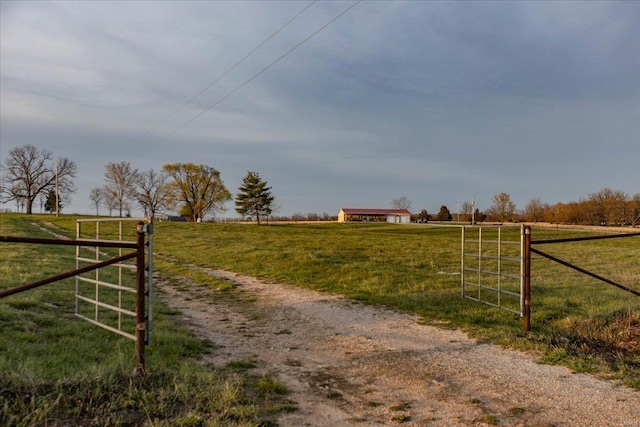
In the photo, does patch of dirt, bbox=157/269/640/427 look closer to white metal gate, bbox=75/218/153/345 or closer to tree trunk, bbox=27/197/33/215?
white metal gate, bbox=75/218/153/345

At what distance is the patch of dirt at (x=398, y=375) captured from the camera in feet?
11.9

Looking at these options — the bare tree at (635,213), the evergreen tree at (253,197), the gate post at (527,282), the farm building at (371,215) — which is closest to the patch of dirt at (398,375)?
the gate post at (527,282)

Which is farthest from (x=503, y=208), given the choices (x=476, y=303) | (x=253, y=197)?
(x=476, y=303)

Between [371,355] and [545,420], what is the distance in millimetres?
2289

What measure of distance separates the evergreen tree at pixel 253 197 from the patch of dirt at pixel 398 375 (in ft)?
178

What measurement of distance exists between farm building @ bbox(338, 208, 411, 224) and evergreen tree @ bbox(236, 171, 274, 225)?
43538 millimetres

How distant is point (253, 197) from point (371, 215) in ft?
164

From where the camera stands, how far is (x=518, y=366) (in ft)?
16.1

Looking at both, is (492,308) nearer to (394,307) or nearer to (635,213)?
(394,307)

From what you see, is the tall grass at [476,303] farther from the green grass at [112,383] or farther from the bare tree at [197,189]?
the bare tree at [197,189]

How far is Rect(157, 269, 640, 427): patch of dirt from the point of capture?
3.62 m

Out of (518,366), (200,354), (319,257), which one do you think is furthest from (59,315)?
(319,257)

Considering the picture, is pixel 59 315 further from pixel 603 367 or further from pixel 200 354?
pixel 603 367

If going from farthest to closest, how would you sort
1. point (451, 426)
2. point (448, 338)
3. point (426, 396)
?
point (448, 338)
point (426, 396)
point (451, 426)
